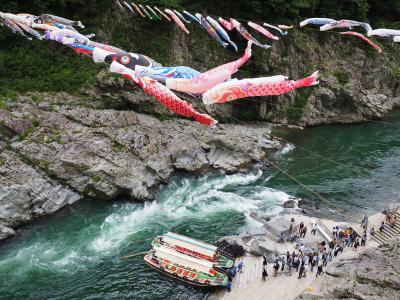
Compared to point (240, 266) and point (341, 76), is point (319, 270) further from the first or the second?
point (341, 76)

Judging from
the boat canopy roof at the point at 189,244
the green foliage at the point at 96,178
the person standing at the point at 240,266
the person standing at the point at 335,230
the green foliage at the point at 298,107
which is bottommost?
the person standing at the point at 240,266

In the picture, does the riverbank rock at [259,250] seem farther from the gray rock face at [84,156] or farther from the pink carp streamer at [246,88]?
the pink carp streamer at [246,88]

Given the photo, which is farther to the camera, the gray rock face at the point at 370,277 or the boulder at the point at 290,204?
the boulder at the point at 290,204

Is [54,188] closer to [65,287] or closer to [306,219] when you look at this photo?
[65,287]

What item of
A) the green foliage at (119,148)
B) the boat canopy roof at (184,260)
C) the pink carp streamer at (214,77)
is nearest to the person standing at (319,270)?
the boat canopy roof at (184,260)

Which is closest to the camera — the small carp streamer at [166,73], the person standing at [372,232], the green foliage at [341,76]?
the small carp streamer at [166,73]
